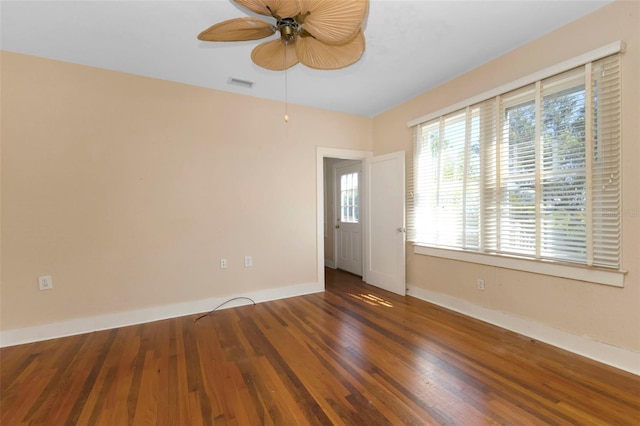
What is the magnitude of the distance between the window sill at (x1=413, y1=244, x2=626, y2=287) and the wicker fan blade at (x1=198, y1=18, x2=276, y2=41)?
280 cm

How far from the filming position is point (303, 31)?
1733mm

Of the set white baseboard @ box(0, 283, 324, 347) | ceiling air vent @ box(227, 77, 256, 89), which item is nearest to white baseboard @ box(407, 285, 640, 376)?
white baseboard @ box(0, 283, 324, 347)

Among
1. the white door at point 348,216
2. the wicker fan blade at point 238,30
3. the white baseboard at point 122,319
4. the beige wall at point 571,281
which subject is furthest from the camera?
the white door at point 348,216

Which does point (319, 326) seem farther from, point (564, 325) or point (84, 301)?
point (84, 301)

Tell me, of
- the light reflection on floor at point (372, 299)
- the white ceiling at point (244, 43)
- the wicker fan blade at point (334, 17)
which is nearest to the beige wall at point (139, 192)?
the white ceiling at point (244, 43)

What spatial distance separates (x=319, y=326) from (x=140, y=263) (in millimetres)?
2021

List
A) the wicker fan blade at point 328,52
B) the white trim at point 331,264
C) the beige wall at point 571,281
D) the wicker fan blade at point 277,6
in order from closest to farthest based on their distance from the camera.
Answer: the wicker fan blade at point 277,6 < the wicker fan blade at point 328,52 < the beige wall at point 571,281 < the white trim at point 331,264

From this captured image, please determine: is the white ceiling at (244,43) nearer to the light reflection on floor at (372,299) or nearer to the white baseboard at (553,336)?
the white baseboard at (553,336)

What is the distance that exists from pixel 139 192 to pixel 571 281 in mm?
4129

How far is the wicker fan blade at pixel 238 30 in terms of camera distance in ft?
5.07

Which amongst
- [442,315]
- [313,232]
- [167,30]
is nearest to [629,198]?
[442,315]

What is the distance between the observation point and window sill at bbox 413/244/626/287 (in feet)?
6.66

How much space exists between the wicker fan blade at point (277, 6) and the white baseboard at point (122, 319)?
2.94m

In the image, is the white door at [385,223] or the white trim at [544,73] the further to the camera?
the white door at [385,223]
